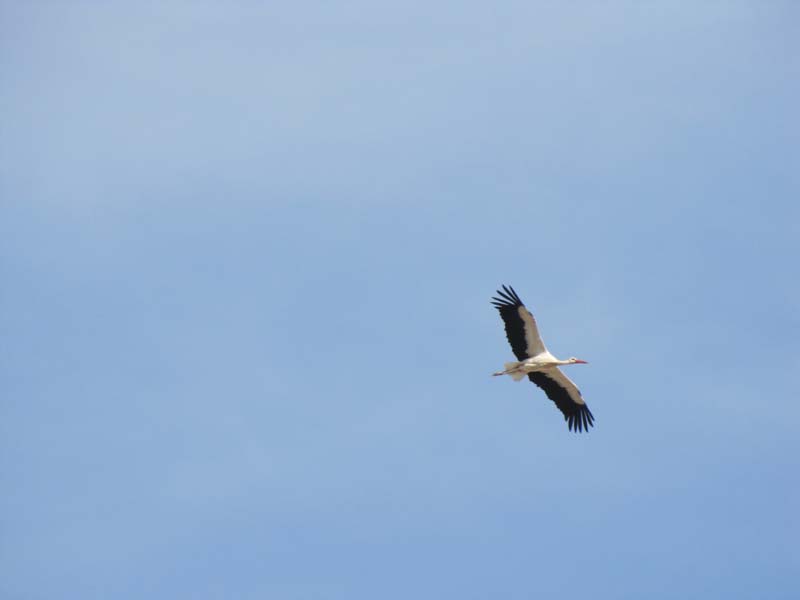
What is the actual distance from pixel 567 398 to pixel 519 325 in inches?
124

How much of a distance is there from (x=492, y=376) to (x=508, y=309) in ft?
6.66

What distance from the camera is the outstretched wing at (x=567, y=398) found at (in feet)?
127

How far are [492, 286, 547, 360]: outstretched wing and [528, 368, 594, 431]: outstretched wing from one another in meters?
1.26

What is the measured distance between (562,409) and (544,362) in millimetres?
2178

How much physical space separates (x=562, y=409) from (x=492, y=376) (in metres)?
2.75

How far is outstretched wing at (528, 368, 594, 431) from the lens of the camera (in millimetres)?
38719

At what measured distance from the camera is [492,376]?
1489 inches

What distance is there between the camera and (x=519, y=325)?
37469 mm

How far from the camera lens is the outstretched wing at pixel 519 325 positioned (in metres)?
37.3

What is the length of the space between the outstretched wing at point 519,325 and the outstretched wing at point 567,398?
4.12 feet

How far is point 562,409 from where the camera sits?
39094 millimetres

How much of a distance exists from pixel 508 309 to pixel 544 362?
1.88 metres

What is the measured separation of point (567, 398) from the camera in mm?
39062
